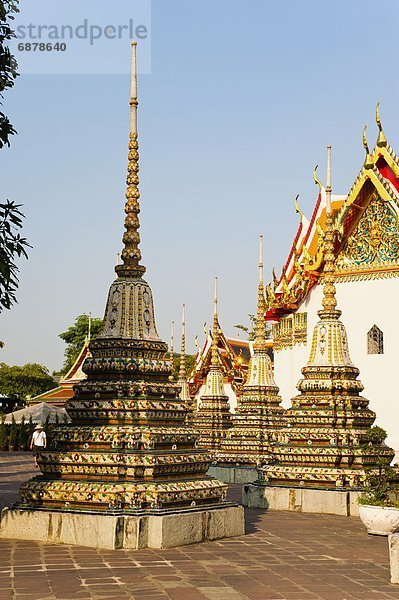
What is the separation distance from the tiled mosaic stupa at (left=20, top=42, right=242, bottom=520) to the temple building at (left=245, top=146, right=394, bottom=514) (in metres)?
4.12

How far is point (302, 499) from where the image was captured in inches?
591

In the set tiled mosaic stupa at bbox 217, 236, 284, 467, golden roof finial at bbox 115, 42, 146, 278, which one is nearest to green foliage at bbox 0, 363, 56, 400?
tiled mosaic stupa at bbox 217, 236, 284, 467

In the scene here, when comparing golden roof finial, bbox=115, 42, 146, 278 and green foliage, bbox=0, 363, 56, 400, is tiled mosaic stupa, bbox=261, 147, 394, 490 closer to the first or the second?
golden roof finial, bbox=115, 42, 146, 278

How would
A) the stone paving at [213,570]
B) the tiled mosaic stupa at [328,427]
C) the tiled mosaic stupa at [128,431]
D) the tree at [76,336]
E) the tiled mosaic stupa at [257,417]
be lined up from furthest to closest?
the tree at [76,336] → the tiled mosaic stupa at [257,417] → the tiled mosaic stupa at [328,427] → the tiled mosaic stupa at [128,431] → the stone paving at [213,570]

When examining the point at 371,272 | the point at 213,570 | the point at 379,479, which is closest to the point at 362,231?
the point at 371,272

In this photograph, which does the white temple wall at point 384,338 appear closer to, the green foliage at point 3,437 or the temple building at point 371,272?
the temple building at point 371,272

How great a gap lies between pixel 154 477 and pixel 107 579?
236 cm

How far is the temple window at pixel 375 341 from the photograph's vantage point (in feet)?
78.0

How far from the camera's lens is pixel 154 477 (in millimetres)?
10367

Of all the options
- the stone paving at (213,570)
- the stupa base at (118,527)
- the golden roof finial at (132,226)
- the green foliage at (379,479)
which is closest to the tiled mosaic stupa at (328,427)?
the green foliage at (379,479)

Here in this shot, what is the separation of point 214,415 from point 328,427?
1159 cm

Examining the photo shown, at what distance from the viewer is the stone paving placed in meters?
7.62

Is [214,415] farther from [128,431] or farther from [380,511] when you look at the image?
[128,431]

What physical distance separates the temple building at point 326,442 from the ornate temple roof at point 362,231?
7.65 m
